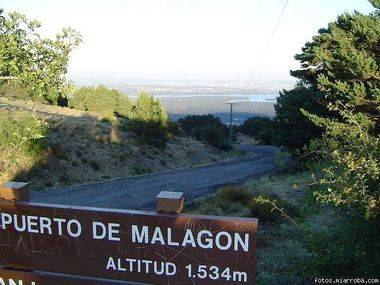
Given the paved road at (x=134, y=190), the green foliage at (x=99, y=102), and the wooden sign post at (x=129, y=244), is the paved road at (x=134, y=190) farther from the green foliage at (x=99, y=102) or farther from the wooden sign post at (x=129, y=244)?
the green foliage at (x=99, y=102)

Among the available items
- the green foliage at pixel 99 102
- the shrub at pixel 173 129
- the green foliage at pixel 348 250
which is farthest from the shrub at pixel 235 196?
the green foliage at pixel 99 102

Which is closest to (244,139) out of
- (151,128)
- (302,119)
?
(151,128)

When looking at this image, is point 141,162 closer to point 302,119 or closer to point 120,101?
point 302,119

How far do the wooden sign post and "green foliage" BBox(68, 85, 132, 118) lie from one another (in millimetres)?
56177

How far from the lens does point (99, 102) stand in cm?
5975

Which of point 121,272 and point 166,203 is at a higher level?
point 166,203

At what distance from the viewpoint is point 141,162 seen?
3172 cm

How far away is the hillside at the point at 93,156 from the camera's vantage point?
23297 millimetres

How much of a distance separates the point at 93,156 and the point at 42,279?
2573 cm

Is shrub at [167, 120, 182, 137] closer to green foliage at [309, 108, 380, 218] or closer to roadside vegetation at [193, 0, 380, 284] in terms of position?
roadside vegetation at [193, 0, 380, 284]

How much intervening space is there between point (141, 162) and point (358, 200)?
91.7 feet

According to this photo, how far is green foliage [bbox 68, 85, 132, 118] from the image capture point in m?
59.5

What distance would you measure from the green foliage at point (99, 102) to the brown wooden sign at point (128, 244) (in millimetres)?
56189

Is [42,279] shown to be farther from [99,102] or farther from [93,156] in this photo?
[99,102]
